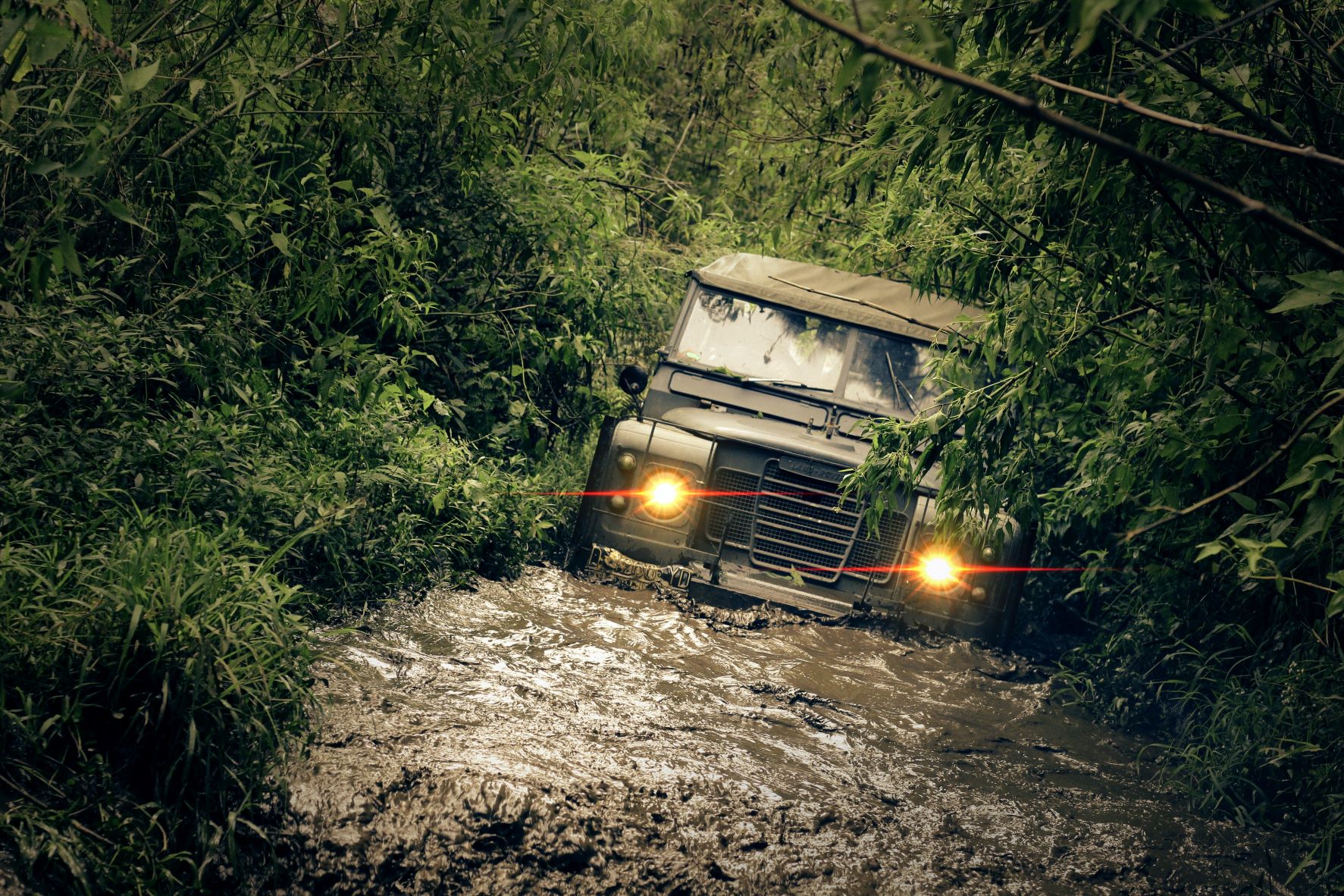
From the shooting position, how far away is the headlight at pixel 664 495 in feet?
18.3

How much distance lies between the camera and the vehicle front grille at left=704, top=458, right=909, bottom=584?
5.62 m

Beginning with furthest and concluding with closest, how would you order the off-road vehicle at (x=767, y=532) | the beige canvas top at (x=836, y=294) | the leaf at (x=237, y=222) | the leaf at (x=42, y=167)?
1. the beige canvas top at (x=836, y=294)
2. the off-road vehicle at (x=767, y=532)
3. the leaf at (x=237, y=222)
4. the leaf at (x=42, y=167)

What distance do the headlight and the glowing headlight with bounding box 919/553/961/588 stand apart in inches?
50.0

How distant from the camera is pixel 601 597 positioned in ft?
17.4

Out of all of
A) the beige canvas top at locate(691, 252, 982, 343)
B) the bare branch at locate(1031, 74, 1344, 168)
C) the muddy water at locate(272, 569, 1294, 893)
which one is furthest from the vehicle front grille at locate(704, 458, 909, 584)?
the bare branch at locate(1031, 74, 1344, 168)

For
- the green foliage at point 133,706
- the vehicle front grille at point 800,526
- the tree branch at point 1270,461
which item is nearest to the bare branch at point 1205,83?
the tree branch at point 1270,461

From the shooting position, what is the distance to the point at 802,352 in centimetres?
650

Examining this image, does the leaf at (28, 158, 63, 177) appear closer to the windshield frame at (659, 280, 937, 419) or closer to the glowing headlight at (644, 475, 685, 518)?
the glowing headlight at (644, 475, 685, 518)

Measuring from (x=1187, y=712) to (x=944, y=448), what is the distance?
2709mm

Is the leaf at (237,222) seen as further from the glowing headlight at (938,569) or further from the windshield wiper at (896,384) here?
the windshield wiper at (896,384)

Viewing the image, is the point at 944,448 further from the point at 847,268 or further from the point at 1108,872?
the point at 847,268

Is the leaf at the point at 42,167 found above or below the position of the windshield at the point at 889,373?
below

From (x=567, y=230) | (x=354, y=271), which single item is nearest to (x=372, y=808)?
(x=354, y=271)

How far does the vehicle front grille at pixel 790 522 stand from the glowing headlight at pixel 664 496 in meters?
0.16
